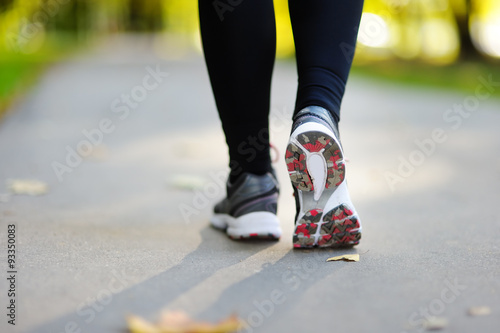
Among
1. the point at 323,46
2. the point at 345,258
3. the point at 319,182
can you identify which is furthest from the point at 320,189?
the point at 323,46

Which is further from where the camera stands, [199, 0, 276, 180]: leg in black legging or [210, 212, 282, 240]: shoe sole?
[210, 212, 282, 240]: shoe sole

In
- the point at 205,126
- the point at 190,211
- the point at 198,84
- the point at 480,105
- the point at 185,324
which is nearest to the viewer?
the point at 185,324

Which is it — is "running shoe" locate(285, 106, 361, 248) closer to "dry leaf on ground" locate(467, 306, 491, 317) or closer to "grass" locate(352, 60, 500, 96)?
"dry leaf on ground" locate(467, 306, 491, 317)

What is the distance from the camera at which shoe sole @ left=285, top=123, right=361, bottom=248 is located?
1.53 meters

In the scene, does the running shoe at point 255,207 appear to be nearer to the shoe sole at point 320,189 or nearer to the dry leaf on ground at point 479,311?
the shoe sole at point 320,189

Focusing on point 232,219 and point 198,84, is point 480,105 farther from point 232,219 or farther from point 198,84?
point 232,219

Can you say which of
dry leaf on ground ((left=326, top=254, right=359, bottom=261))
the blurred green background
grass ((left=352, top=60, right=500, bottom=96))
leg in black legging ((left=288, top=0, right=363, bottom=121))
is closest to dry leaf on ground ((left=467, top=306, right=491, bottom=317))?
dry leaf on ground ((left=326, top=254, right=359, bottom=261))

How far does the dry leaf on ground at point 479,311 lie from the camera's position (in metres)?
1.25

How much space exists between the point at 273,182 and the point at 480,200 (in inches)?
43.5

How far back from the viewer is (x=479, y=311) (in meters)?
1.26

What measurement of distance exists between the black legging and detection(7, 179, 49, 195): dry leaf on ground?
115 cm

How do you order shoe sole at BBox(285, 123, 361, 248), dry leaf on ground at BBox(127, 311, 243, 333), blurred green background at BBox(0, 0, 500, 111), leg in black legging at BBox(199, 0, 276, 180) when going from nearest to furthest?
1. dry leaf on ground at BBox(127, 311, 243, 333)
2. shoe sole at BBox(285, 123, 361, 248)
3. leg in black legging at BBox(199, 0, 276, 180)
4. blurred green background at BBox(0, 0, 500, 111)

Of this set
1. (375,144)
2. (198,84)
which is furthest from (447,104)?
(198,84)

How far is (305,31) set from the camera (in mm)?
1636
